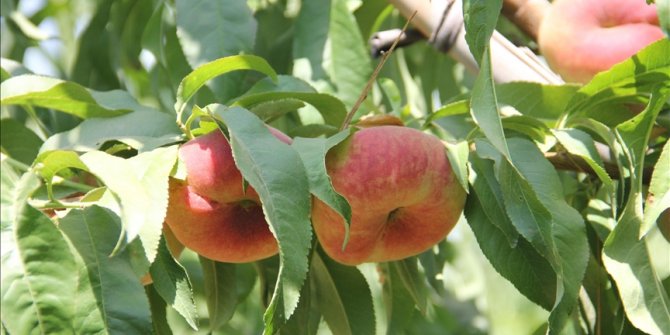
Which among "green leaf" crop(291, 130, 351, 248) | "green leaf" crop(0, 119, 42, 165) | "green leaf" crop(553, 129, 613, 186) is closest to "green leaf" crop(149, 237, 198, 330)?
"green leaf" crop(291, 130, 351, 248)

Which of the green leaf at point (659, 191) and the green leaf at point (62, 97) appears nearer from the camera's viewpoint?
the green leaf at point (659, 191)

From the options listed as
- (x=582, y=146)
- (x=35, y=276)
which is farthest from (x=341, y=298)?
(x=35, y=276)

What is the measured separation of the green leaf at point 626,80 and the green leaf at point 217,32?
13.4 inches

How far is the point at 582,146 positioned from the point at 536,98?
135 mm

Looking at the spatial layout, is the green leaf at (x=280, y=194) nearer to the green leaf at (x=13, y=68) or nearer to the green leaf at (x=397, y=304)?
the green leaf at (x=397, y=304)

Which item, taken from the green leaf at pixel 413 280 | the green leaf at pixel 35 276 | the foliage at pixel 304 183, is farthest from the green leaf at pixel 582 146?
the green leaf at pixel 35 276

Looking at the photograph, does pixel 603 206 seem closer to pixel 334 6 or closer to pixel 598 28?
pixel 598 28

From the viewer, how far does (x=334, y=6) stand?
1.32 meters

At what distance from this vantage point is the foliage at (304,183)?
802 mm

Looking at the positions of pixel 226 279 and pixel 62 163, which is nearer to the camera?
A: pixel 62 163

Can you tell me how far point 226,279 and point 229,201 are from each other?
179 millimetres

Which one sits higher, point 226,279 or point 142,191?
point 142,191

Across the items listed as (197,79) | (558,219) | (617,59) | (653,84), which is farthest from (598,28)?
(197,79)

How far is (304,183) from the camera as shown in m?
0.85
